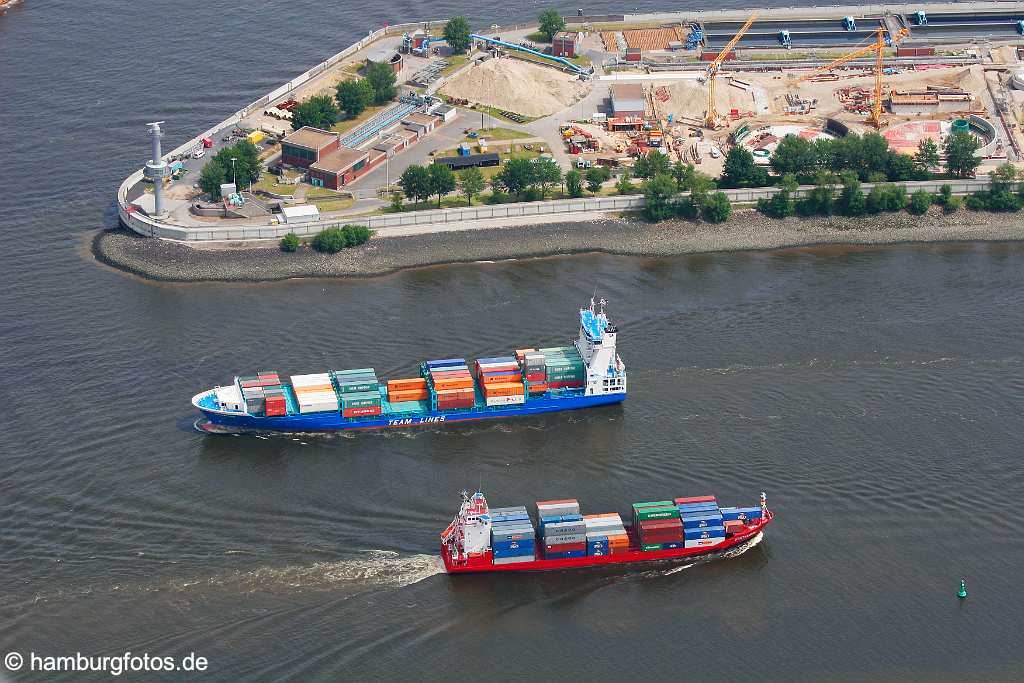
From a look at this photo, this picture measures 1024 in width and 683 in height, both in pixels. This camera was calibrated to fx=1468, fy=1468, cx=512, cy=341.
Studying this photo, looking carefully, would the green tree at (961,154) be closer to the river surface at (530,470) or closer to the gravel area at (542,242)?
the gravel area at (542,242)

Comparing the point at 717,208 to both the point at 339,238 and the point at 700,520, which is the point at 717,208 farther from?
the point at 700,520

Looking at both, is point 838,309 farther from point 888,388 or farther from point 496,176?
point 496,176

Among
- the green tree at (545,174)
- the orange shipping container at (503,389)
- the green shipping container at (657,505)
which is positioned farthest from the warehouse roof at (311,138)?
the green shipping container at (657,505)

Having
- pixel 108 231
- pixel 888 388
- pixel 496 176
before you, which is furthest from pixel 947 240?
pixel 108 231

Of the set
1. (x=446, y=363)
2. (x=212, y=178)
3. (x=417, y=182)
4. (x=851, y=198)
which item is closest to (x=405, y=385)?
(x=446, y=363)

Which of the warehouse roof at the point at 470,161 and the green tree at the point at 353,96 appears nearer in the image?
the warehouse roof at the point at 470,161
